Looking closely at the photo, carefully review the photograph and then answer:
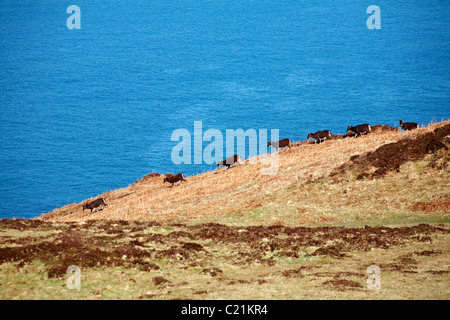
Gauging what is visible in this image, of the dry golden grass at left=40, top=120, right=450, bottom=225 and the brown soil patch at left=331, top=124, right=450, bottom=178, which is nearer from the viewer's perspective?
the dry golden grass at left=40, top=120, right=450, bottom=225

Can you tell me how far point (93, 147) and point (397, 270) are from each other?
17509cm

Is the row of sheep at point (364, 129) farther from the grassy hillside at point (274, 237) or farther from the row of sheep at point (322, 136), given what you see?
the grassy hillside at point (274, 237)

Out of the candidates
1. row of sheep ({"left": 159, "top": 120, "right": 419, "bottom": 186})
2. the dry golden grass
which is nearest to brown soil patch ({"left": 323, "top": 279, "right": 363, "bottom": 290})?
the dry golden grass

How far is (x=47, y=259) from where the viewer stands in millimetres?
23531

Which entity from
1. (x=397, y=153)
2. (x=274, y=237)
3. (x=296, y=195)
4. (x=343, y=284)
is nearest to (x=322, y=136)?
(x=397, y=153)

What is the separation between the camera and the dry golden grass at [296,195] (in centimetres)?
3509

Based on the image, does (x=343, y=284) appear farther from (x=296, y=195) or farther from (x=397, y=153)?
(x=397, y=153)

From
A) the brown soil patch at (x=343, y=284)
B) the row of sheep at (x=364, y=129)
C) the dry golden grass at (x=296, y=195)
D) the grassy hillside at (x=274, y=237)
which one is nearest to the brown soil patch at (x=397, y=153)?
the grassy hillside at (x=274, y=237)

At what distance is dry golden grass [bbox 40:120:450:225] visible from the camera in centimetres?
3509

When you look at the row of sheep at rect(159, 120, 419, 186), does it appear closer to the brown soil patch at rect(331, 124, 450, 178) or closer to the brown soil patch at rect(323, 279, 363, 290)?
the brown soil patch at rect(331, 124, 450, 178)

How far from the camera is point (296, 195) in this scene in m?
39.3
